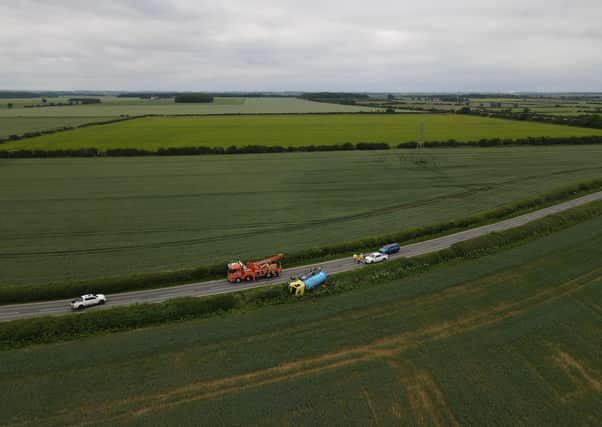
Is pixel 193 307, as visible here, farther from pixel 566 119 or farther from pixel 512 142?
pixel 566 119

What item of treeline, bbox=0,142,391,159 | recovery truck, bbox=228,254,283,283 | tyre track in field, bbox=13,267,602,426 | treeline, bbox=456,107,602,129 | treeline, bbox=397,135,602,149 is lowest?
tyre track in field, bbox=13,267,602,426

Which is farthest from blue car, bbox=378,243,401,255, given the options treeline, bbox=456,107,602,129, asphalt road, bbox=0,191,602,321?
Answer: treeline, bbox=456,107,602,129

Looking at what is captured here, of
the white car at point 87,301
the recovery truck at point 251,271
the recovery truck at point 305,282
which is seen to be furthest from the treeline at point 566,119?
the white car at point 87,301

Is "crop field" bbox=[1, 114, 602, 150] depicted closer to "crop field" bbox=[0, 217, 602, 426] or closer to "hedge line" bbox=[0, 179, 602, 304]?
"hedge line" bbox=[0, 179, 602, 304]

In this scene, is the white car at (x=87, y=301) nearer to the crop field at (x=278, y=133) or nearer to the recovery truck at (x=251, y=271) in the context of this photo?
the recovery truck at (x=251, y=271)

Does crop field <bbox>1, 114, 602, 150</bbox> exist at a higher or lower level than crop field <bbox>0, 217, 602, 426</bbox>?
higher

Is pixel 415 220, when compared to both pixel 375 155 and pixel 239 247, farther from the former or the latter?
pixel 375 155

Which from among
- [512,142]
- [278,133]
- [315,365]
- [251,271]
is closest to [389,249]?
[251,271]
